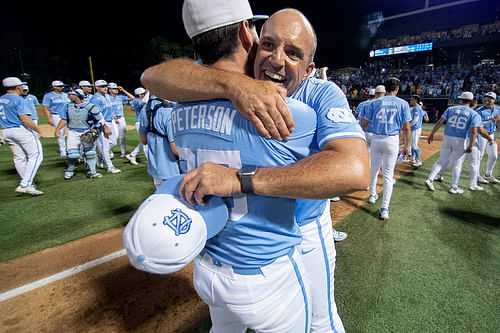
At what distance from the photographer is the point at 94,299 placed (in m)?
→ 2.79

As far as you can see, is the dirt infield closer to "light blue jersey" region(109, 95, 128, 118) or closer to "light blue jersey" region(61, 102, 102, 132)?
"light blue jersey" region(61, 102, 102, 132)

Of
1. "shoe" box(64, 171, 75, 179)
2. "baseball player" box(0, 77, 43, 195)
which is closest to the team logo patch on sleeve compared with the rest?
"baseball player" box(0, 77, 43, 195)

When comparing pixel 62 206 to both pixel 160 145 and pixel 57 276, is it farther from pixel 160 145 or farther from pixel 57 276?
pixel 160 145

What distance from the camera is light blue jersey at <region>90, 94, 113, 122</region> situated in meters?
8.11

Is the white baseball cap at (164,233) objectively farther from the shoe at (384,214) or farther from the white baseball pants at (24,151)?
the white baseball pants at (24,151)

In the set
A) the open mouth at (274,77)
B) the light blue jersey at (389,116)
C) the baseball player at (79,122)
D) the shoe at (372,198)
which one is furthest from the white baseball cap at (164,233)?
the baseball player at (79,122)

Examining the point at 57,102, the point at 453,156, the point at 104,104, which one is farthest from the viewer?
the point at 57,102

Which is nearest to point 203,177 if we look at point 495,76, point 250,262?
point 250,262

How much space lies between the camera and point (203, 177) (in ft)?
2.97

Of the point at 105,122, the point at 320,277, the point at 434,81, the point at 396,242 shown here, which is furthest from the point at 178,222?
the point at 434,81

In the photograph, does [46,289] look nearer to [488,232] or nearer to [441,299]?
[441,299]

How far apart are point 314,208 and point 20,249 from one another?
13.8 ft

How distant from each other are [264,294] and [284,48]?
110 centimetres

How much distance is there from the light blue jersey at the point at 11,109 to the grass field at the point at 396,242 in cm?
160
